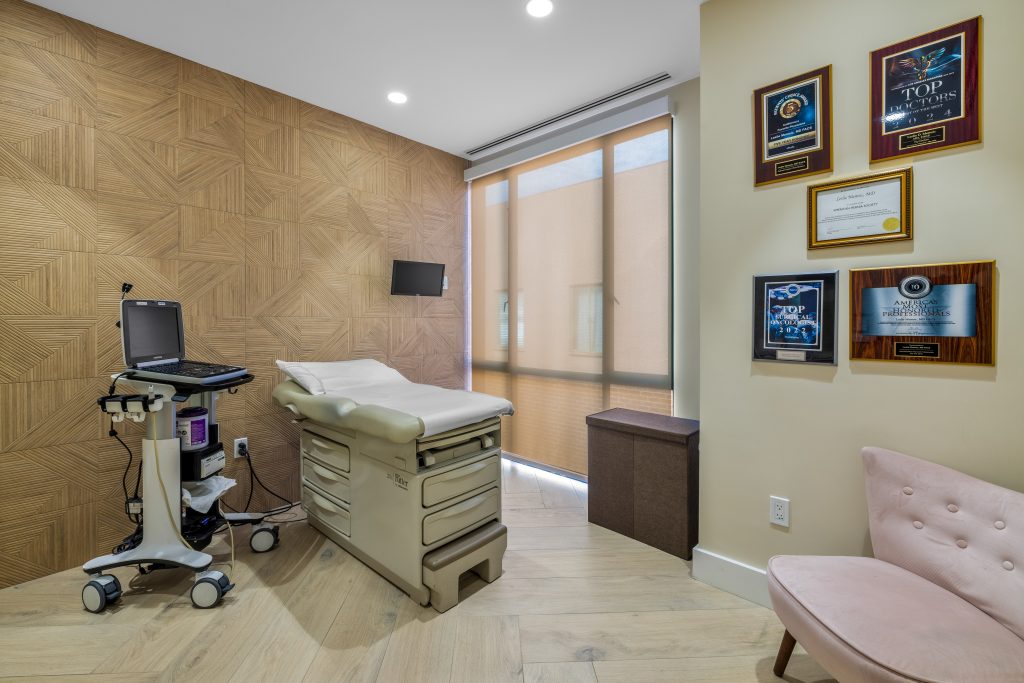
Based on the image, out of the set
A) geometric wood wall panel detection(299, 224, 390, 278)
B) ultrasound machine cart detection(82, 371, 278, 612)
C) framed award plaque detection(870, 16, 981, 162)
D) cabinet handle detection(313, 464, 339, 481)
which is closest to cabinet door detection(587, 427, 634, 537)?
cabinet handle detection(313, 464, 339, 481)

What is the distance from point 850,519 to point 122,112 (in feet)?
12.5

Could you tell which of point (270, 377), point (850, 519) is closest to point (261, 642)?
point (270, 377)

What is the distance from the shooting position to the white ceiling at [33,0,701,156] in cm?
206

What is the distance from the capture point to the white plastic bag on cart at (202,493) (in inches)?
79.0

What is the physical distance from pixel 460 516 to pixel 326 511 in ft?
2.96

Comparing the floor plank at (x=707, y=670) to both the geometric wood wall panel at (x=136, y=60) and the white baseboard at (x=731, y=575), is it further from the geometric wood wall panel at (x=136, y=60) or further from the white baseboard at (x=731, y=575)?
the geometric wood wall panel at (x=136, y=60)

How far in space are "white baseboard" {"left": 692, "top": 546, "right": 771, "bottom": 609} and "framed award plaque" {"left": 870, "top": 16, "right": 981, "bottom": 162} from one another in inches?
67.4

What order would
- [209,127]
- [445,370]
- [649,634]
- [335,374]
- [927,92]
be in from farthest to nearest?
[445,370]
[335,374]
[209,127]
[649,634]
[927,92]

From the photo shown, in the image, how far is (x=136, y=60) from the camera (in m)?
2.30

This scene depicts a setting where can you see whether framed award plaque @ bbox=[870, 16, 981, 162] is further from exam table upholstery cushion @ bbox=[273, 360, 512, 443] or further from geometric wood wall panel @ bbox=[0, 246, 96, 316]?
geometric wood wall panel @ bbox=[0, 246, 96, 316]

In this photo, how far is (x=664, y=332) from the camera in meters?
2.87

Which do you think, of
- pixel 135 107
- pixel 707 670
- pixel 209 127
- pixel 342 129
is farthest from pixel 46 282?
pixel 707 670

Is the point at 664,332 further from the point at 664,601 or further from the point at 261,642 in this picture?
the point at 261,642

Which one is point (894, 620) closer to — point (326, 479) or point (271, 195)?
point (326, 479)
